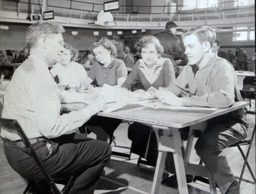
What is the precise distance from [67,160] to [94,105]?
32 centimetres

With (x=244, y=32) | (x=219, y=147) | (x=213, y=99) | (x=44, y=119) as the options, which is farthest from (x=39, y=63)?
(x=244, y=32)

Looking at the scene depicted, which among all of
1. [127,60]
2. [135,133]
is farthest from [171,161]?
[127,60]

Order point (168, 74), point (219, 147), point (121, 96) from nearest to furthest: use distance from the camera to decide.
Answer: point (219, 147)
point (121, 96)
point (168, 74)

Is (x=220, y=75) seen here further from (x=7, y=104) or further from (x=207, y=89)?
(x=7, y=104)

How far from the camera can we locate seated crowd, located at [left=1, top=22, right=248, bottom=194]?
54.4 inches

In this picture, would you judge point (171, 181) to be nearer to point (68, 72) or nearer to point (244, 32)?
point (68, 72)

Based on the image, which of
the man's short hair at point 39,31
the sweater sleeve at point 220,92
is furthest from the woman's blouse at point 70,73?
the sweater sleeve at point 220,92

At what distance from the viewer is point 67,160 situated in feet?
4.73

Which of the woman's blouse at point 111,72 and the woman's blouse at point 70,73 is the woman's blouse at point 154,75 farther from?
the woman's blouse at point 70,73

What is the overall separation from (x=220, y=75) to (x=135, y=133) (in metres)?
1.06

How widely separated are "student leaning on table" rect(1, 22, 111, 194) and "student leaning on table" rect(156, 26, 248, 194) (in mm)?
603

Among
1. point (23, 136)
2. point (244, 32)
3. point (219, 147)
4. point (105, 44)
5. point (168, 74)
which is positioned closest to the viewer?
point (23, 136)

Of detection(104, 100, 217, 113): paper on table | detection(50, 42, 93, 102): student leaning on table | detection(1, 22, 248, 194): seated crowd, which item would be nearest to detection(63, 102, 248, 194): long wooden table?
detection(104, 100, 217, 113): paper on table

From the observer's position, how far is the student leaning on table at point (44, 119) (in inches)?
53.3
